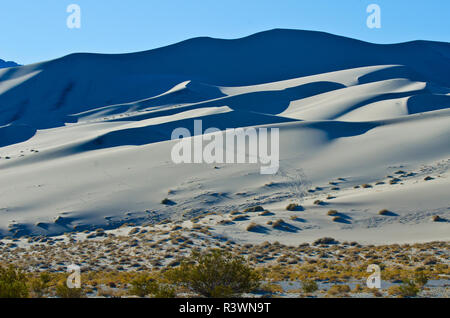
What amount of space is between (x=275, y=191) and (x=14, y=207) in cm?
1358

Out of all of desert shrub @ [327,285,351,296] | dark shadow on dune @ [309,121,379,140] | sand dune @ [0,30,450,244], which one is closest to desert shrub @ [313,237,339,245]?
sand dune @ [0,30,450,244]

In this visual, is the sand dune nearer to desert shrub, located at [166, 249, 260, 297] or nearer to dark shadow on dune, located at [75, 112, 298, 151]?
dark shadow on dune, located at [75, 112, 298, 151]

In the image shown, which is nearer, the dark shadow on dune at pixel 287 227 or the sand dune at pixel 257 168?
the dark shadow on dune at pixel 287 227

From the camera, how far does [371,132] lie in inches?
1395

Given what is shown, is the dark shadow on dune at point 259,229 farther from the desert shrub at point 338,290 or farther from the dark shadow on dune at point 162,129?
the dark shadow on dune at point 162,129

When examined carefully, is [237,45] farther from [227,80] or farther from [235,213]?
[235,213]

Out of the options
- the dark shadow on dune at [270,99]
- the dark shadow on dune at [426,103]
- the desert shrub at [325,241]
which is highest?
the dark shadow on dune at [270,99]

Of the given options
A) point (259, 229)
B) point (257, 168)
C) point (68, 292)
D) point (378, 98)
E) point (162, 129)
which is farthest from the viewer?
point (378, 98)

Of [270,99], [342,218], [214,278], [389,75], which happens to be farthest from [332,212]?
[389,75]

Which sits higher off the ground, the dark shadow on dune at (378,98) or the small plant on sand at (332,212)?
the dark shadow on dune at (378,98)

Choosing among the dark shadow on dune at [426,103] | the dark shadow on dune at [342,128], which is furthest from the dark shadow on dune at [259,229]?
the dark shadow on dune at [426,103]

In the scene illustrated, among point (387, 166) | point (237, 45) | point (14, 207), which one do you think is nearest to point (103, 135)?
point (14, 207)

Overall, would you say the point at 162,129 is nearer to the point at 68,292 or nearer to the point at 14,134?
the point at 14,134

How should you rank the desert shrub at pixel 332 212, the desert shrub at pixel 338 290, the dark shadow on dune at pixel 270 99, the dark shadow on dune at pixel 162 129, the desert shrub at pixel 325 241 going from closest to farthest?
1. the desert shrub at pixel 338 290
2. the desert shrub at pixel 325 241
3. the desert shrub at pixel 332 212
4. the dark shadow on dune at pixel 162 129
5. the dark shadow on dune at pixel 270 99
